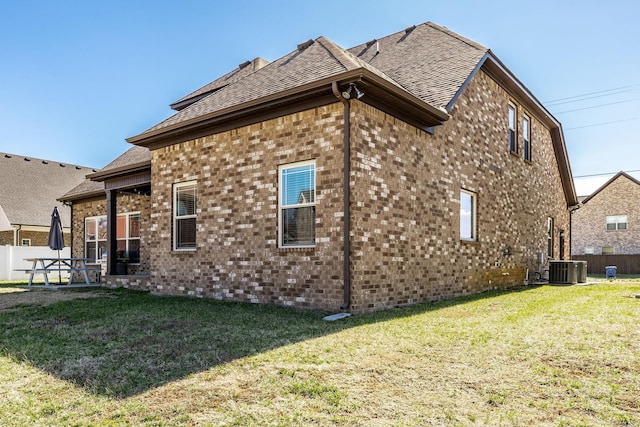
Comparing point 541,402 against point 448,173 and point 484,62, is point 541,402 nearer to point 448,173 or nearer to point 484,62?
point 448,173

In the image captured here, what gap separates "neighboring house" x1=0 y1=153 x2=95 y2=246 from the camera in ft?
75.7

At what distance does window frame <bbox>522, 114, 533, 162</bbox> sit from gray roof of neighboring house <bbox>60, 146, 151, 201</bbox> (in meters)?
11.9

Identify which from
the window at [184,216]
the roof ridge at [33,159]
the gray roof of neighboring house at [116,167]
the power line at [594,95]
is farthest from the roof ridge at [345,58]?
the power line at [594,95]

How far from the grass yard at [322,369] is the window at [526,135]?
908 cm

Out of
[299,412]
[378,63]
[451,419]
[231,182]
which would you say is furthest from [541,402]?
[378,63]

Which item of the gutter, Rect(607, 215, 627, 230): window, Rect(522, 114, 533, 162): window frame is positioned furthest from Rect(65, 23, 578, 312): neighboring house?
Rect(607, 215, 627, 230): window

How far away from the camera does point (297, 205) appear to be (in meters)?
8.52

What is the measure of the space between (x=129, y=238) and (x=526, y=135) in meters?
13.9

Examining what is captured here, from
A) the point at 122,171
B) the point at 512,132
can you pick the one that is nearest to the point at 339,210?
the point at 122,171

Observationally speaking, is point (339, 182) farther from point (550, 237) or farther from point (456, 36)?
point (550, 237)

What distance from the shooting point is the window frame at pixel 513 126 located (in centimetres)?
1434

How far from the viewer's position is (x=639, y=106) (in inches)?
1182

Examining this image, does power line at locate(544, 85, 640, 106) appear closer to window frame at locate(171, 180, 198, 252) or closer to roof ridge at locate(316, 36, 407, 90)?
roof ridge at locate(316, 36, 407, 90)

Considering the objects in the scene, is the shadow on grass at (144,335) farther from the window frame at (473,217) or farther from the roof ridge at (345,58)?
the roof ridge at (345,58)
